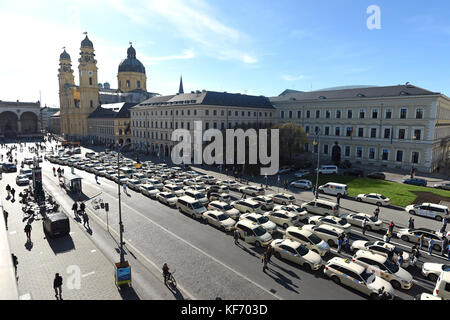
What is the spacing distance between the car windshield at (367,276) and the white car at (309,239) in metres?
3.70

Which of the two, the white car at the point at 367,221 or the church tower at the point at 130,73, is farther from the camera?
the church tower at the point at 130,73

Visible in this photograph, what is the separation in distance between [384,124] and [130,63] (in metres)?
101

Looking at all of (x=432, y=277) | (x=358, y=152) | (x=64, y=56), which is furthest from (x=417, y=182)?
(x=64, y=56)

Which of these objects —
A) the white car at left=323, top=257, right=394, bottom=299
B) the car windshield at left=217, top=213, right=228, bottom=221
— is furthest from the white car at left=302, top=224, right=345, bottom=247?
the car windshield at left=217, top=213, right=228, bottom=221

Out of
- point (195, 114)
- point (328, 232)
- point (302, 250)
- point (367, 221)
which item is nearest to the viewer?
point (302, 250)

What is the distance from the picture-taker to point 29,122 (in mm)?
139625

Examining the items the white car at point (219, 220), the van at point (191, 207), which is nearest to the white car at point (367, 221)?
the white car at point (219, 220)

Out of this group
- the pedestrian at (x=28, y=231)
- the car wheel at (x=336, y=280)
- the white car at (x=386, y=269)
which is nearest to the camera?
the white car at (x=386, y=269)

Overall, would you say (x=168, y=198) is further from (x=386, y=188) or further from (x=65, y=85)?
(x=65, y=85)

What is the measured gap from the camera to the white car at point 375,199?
30441 mm

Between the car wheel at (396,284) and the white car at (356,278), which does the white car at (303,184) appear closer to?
the white car at (356,278)

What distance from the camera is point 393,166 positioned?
51469mm

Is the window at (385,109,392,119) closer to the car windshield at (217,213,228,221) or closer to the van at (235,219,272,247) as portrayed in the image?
the car windshield at (217,213,228,221)

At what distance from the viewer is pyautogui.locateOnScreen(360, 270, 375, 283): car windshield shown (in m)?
14.9
